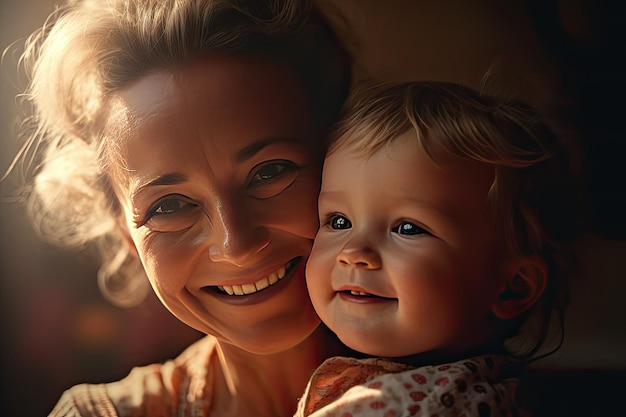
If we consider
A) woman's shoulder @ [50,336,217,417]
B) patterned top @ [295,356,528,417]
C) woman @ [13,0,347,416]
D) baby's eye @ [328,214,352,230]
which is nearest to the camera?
patterned top @ [295,356,528,417]

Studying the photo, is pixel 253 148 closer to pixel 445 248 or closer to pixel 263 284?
pixel 263 284

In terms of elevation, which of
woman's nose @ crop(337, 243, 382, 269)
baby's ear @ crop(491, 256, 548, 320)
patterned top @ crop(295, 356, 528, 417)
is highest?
woman's nose @ crop(337, 243, 382, 269)

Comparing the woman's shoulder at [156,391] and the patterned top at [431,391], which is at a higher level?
the patterned top at [431,391]

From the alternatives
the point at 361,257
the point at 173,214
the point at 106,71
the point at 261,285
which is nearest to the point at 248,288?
the point at 261,285

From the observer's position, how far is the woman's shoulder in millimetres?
1333

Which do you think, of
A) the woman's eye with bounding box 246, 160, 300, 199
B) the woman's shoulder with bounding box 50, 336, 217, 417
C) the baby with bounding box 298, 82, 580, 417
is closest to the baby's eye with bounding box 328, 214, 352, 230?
the baby with bounding box 298, 82, 580, 417

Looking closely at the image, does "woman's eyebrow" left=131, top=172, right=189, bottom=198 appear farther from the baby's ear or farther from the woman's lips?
the baby's ear

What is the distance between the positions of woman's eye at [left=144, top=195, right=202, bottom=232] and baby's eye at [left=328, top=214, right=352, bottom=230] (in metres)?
0.22

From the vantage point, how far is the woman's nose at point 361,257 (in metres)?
1.01

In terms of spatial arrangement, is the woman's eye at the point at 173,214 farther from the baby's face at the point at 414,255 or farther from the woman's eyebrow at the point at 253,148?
the baby's face at the point at 414,255

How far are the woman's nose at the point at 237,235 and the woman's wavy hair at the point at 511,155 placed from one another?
20 centimetres

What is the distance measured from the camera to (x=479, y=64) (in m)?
1.07

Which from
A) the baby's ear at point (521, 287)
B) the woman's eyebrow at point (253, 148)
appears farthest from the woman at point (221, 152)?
the baby's ear at point (521, 287)

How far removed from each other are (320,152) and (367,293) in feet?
0.78
